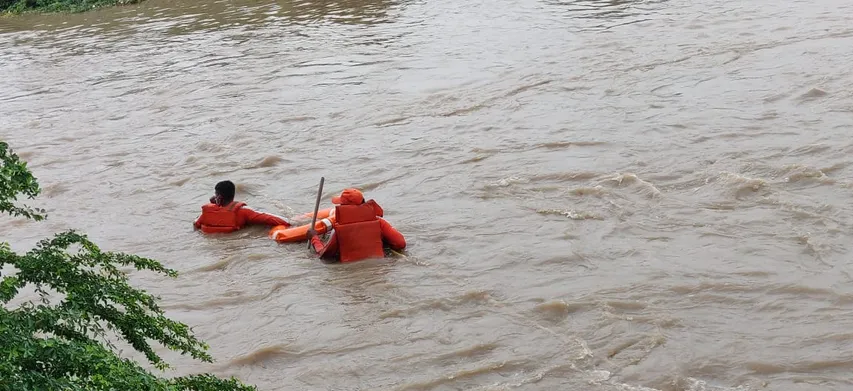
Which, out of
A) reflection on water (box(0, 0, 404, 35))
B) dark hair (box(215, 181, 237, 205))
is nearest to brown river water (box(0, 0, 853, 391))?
dark hair (box(215, 181, 237, 205))

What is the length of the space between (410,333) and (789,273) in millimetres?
3497

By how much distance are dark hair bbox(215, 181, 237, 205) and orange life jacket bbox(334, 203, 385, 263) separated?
1.99 m

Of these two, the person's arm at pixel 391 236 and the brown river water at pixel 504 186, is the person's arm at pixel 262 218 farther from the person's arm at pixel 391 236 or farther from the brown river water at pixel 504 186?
the person's arm at pixel 391 236

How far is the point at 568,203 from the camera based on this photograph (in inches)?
452

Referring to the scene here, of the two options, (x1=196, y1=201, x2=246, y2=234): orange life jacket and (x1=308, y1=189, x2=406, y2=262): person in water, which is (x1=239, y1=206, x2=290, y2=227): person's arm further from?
(x1=308, y1=189, x2=406, y2=262): person in water

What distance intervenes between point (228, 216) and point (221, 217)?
0.08 metres

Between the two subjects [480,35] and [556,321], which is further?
[480,35]

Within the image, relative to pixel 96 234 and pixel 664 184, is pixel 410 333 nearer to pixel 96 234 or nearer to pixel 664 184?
pixel 664 184

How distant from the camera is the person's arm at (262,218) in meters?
11.7

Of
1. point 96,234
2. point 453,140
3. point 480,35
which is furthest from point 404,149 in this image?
point 480,35

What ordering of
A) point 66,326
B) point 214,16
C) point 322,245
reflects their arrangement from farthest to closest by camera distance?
point 214,16, point 322,245, point 66,326

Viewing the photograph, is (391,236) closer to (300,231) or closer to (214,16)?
(300,231)

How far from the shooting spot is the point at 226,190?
38.2 ft

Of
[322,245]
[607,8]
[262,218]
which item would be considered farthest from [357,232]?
[607,8]
